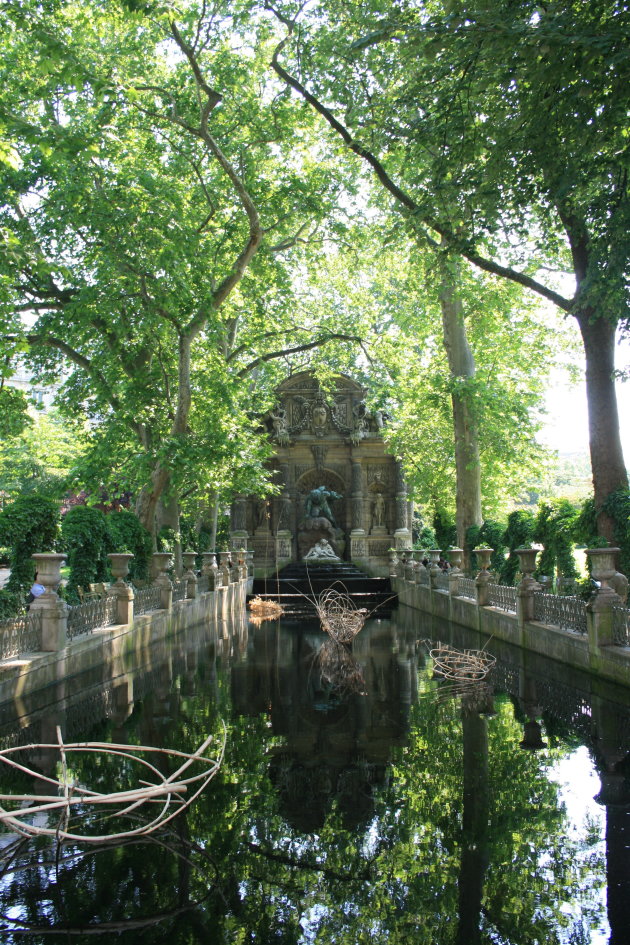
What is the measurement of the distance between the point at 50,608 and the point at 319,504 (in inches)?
944

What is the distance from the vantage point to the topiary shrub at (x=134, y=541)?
54.8 ft

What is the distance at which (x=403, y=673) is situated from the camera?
11570 millimetres

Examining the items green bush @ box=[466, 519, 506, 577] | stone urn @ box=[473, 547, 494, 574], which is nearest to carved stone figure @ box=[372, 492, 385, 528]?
green bush @ box=[466, 519, 506, 577]

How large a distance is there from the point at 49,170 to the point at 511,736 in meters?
15.8

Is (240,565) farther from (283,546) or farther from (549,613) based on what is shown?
(549,613)

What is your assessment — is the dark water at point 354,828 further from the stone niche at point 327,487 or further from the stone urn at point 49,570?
the stone niche at point 327,487

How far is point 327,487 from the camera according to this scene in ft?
117

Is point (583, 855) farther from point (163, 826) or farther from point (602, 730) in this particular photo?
point (602, 730)

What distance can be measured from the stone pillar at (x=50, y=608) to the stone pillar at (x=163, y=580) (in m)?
6.53

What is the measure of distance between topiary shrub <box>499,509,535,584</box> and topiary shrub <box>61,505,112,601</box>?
8.50 m

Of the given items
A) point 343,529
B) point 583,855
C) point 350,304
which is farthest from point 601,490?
point 343,529

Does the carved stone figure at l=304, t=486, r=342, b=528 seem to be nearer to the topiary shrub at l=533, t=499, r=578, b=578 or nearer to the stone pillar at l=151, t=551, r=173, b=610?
the stone pillar at l=151, t=551, r=173, b=610

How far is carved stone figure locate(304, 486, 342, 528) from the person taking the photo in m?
33.9

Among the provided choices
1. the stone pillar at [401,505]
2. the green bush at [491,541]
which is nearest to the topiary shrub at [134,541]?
the green bush at [491,541]
